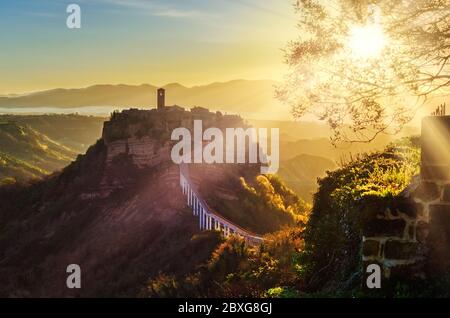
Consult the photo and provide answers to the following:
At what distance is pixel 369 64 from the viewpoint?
16.1 metres

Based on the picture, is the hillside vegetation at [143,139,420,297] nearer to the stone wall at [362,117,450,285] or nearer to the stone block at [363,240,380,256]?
the stone wall at [362,117,450,285]

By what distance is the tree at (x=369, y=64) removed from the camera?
15398 mm

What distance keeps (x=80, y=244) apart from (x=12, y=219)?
91.0 feet

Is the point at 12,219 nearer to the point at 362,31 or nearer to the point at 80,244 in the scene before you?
→ the point at 80,244

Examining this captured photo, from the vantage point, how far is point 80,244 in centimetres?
5300

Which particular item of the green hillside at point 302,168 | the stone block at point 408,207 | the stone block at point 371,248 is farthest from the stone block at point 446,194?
the green hillside at point 302,168

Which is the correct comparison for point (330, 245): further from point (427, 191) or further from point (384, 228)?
point (427, 191)

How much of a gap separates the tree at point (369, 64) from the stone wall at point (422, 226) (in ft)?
20.7

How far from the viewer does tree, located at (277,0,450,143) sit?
606 inches

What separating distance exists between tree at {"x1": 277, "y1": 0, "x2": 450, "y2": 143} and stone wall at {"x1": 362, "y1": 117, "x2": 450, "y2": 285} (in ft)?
20.7

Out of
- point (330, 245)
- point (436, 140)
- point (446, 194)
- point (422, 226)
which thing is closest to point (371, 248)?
point (422, 226)

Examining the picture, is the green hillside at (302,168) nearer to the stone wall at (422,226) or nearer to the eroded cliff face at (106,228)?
the eroded cliff face at (106,228)

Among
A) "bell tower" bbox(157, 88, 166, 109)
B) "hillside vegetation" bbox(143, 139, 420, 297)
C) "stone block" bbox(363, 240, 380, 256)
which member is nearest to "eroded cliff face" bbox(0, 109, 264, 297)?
"bell tower" bbox(157, 88, 166, 109)

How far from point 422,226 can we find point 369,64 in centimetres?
730
